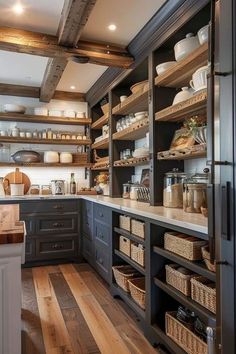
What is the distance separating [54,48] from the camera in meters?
2.58

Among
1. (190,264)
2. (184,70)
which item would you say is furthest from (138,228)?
(184,70)

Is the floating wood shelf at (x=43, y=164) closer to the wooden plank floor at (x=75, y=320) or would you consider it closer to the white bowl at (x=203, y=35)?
the wooden plank floor at (x=75, y=320)

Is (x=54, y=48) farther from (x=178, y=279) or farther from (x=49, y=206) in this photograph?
(x=178, y=279)

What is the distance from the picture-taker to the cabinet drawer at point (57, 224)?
150 inches

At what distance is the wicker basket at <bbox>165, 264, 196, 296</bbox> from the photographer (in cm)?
165

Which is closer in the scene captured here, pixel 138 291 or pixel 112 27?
pixel 138 291

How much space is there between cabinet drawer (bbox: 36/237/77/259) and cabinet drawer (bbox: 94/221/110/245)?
29.7 inches

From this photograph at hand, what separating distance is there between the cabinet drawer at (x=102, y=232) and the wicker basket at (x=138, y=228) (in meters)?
0.57

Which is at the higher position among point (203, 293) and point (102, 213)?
point (102, 213)

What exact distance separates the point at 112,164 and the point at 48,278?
1591mm

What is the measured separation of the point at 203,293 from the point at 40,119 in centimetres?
362

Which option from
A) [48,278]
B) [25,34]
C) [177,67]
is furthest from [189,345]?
[25,34]

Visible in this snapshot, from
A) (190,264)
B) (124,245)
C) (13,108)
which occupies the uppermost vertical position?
(13,108)

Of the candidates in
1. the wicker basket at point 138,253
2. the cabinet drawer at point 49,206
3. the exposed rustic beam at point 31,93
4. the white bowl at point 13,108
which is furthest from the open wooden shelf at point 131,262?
the exposed rustic beam at point 31,93
